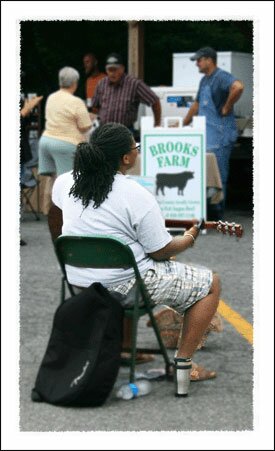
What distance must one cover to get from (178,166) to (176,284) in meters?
6.15

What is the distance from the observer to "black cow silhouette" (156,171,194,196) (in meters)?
10.2

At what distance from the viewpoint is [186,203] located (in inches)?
407

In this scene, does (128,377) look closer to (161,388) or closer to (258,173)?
(161,388)

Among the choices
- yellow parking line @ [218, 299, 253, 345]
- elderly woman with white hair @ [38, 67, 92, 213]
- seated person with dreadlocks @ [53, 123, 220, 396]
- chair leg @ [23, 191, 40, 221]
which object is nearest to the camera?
seated person with dreadlocks @ [53, 123, 220, 396]

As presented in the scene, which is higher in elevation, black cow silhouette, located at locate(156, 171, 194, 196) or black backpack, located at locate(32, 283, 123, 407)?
black cow silhouette, located at locate(156, 171, 194, 196)

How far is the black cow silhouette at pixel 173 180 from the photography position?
33.5 ft

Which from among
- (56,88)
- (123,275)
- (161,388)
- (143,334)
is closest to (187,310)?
(123,275)

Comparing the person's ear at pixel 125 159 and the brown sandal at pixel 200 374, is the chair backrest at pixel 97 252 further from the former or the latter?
the brown sandal at pixel 200 374

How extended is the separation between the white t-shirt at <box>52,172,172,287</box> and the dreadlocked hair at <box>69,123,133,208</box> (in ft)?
0.19

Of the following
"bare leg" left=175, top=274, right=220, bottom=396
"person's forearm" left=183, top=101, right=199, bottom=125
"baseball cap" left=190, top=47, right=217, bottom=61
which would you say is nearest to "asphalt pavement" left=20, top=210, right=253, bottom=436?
"bare leg" left=175, top=274, right=220, bottom=396

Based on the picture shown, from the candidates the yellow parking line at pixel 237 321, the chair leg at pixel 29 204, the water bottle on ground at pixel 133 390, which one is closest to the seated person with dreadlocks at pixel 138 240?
the water bottle on ground at pixel 133 390

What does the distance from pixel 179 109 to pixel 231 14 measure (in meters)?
9.80

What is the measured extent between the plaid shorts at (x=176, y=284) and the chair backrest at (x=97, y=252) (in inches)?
3.4

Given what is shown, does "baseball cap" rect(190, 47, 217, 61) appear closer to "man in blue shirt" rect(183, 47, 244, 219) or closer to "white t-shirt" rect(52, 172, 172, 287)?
"man in blue shirt" rect(183, 47, 244, 219)
